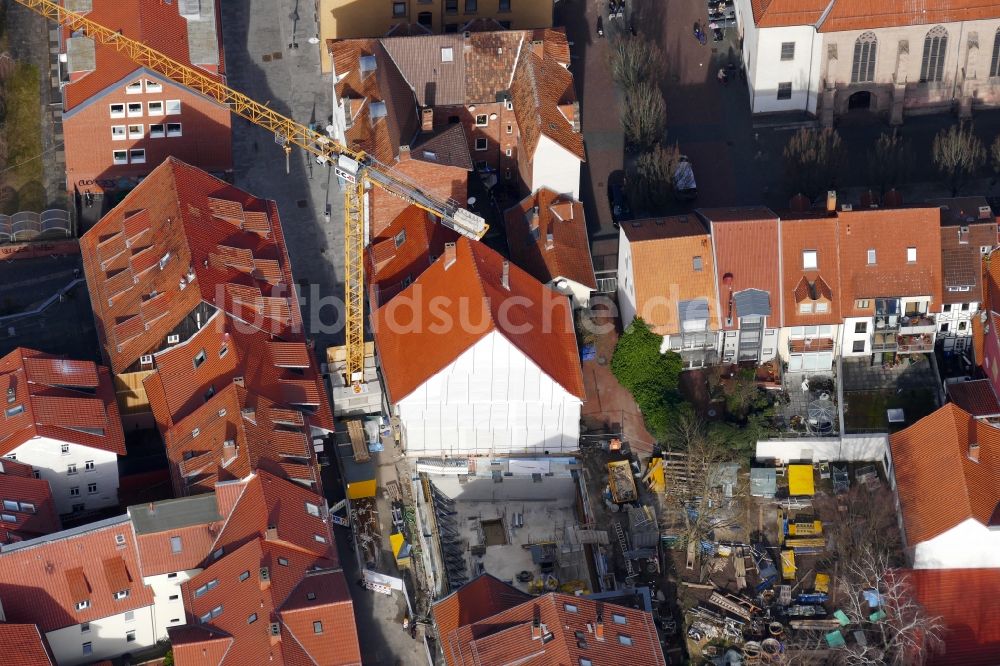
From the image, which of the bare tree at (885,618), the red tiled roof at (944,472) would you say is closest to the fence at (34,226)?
the bare tree at (885,618)

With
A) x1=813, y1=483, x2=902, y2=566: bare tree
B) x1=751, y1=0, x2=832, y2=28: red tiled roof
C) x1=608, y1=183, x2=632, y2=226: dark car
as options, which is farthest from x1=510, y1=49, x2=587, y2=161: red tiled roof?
x1=813, y1=483, x2=902, y2=566: bare tree

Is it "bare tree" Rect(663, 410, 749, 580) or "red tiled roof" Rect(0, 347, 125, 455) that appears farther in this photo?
"bare tree" Rect(663, 410, 749, 580)

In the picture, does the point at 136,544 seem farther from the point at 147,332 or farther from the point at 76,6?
the point at 76,6

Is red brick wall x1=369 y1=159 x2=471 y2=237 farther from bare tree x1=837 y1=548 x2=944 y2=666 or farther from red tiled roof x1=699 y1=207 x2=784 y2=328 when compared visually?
bare tree x1=837 y1=548 x2=944 y2=666

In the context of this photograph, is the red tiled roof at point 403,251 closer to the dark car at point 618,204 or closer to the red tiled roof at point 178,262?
the red tiled roof at point 178,262

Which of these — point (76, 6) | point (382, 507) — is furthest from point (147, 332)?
point (76, 6)

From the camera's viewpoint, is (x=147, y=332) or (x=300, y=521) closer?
(x=300, y=521)
